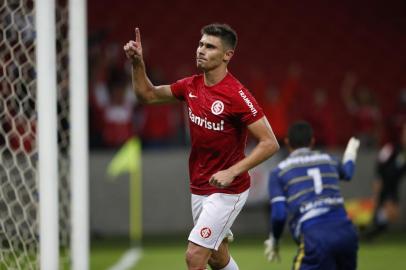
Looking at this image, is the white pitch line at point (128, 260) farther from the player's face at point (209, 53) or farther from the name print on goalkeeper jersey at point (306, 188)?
the player's face at point (209, 53)

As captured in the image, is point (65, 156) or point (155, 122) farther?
point (155, 122)

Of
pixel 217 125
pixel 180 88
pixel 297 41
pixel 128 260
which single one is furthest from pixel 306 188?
pixel 297 41

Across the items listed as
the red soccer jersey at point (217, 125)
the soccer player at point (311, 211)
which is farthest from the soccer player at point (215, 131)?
the soccer player at point (311, 211)

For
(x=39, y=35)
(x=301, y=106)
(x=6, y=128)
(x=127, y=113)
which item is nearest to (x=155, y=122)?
A: (x=127, y=113)

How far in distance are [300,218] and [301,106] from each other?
1006 centimetres

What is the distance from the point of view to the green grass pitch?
37.0ft

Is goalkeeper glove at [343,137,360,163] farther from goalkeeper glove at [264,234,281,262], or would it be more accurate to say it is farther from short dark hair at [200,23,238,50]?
short dark hair at [200,23,238,50]

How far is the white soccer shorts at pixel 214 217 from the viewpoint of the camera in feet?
22.1

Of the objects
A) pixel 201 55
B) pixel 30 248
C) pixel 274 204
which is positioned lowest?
pixel 30 248

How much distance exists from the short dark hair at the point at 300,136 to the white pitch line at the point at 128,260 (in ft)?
14.7

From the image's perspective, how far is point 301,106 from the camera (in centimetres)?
1706

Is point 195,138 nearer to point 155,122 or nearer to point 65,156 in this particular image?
point 65,156

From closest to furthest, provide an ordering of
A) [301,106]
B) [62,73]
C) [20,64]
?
1. [20,64]
2. [62,73]
3. [301,106]

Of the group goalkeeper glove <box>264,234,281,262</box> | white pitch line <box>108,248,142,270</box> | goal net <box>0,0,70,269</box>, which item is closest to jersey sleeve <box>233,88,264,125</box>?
goalkeeper glove <box>264,234,281,262</box>
